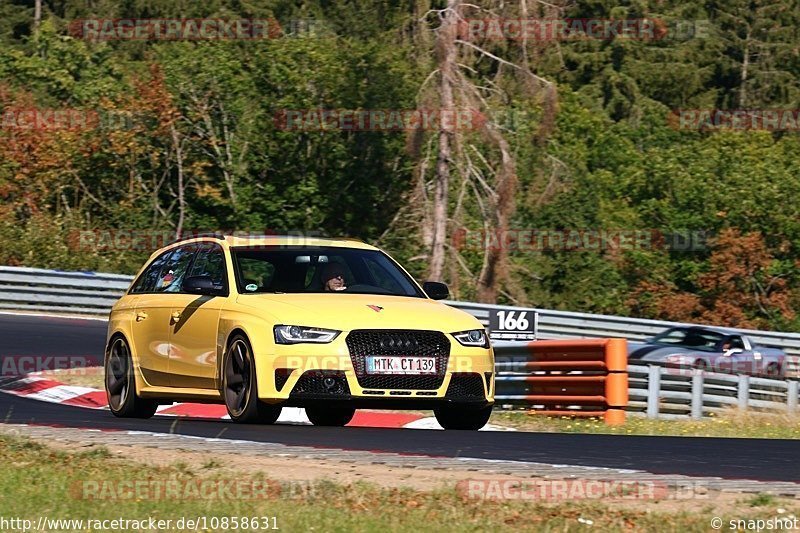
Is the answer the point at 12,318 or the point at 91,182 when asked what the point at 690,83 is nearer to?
the point at 91,182

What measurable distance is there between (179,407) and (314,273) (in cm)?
451

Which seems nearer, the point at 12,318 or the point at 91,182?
the point at 12,318

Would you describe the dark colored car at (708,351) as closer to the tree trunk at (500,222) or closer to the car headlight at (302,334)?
the tree trunk at (500,222)

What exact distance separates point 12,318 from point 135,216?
15704mm

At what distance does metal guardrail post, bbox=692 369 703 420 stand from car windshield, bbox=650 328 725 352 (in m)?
9.11

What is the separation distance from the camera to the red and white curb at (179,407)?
15.9 meters

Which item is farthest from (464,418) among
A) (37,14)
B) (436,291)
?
(37,14)

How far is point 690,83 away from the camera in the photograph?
227 ft

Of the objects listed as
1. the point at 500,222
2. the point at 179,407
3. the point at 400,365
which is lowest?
the point at 179,407

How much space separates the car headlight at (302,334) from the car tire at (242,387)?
297 millimetres

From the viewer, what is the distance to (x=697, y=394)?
19828 millimetres

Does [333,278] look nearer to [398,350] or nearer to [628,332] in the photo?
[398,350]

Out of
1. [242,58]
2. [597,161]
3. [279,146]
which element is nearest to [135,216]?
[279,146]

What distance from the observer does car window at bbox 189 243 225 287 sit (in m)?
12.7
